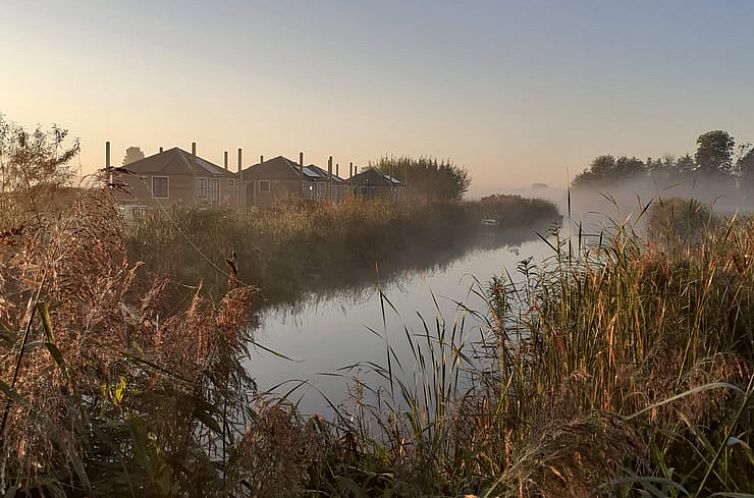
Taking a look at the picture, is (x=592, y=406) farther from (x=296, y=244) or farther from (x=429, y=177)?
(x=429, y=177)

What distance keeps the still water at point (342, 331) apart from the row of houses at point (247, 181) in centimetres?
1040

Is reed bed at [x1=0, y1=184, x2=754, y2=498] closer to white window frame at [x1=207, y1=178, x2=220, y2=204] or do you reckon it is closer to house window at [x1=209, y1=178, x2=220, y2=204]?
white window frame at [x1=207, y1=178, x2=220, y2=204]

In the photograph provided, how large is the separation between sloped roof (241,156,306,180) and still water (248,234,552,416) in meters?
16.4

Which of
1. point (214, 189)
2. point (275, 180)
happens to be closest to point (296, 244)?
point (214, 189)

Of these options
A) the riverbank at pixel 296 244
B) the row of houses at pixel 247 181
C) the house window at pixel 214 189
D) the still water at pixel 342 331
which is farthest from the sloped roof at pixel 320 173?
the still water at pixel 342 331

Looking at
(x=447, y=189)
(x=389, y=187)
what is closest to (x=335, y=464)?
(x=389, y=187)

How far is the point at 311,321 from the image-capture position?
749cm

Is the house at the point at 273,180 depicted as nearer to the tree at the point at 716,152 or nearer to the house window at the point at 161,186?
the house window at the point at 161,186

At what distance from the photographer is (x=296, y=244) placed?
36.8 ft

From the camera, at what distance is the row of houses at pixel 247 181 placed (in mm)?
22234

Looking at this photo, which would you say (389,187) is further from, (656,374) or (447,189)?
(656,374)

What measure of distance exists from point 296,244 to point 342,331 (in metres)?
4.58

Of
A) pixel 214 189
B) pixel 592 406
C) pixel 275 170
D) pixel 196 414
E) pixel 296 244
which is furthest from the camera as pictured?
pixel 275 170

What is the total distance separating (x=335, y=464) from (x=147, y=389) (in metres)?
0.99
